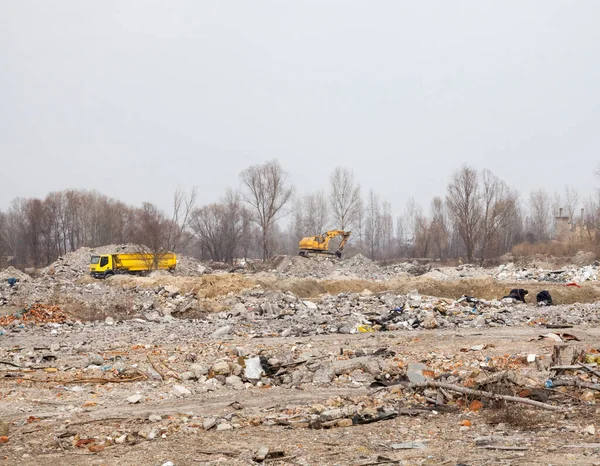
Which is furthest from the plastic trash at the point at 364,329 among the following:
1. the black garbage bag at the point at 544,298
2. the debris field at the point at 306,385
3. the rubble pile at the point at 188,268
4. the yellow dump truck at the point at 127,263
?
the rubble pile at the point at 188,268

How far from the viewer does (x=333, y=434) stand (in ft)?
21.0

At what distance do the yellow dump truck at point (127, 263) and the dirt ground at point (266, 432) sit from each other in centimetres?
2518

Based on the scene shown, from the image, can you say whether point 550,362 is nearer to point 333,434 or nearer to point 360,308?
point 333,434

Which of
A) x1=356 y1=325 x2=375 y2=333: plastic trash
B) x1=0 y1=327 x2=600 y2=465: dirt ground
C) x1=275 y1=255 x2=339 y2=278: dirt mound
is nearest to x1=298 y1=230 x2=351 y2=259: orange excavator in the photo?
x1=275 y1=255 x2=339 y2=278: dirt mound

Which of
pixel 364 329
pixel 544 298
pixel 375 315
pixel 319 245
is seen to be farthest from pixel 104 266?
pixel 544 298

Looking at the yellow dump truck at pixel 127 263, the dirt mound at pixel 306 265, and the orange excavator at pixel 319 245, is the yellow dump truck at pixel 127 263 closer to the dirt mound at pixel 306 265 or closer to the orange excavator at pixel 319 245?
the dirt mound at pixel 306 265

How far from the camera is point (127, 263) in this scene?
3466 centimetres

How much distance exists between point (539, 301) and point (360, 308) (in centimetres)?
704

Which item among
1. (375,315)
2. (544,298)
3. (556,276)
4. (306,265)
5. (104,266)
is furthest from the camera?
(306,265)

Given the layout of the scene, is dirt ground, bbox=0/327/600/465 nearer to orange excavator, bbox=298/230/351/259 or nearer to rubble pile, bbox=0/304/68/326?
rubble pile, bbox=0/304/68/326

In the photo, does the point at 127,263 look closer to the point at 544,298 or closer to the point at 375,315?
the point at 375,315

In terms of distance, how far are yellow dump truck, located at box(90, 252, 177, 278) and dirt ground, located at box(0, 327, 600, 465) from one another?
82.6 ft

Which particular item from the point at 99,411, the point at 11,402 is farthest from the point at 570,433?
the point at 11,402

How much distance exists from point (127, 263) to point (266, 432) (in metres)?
29.9
